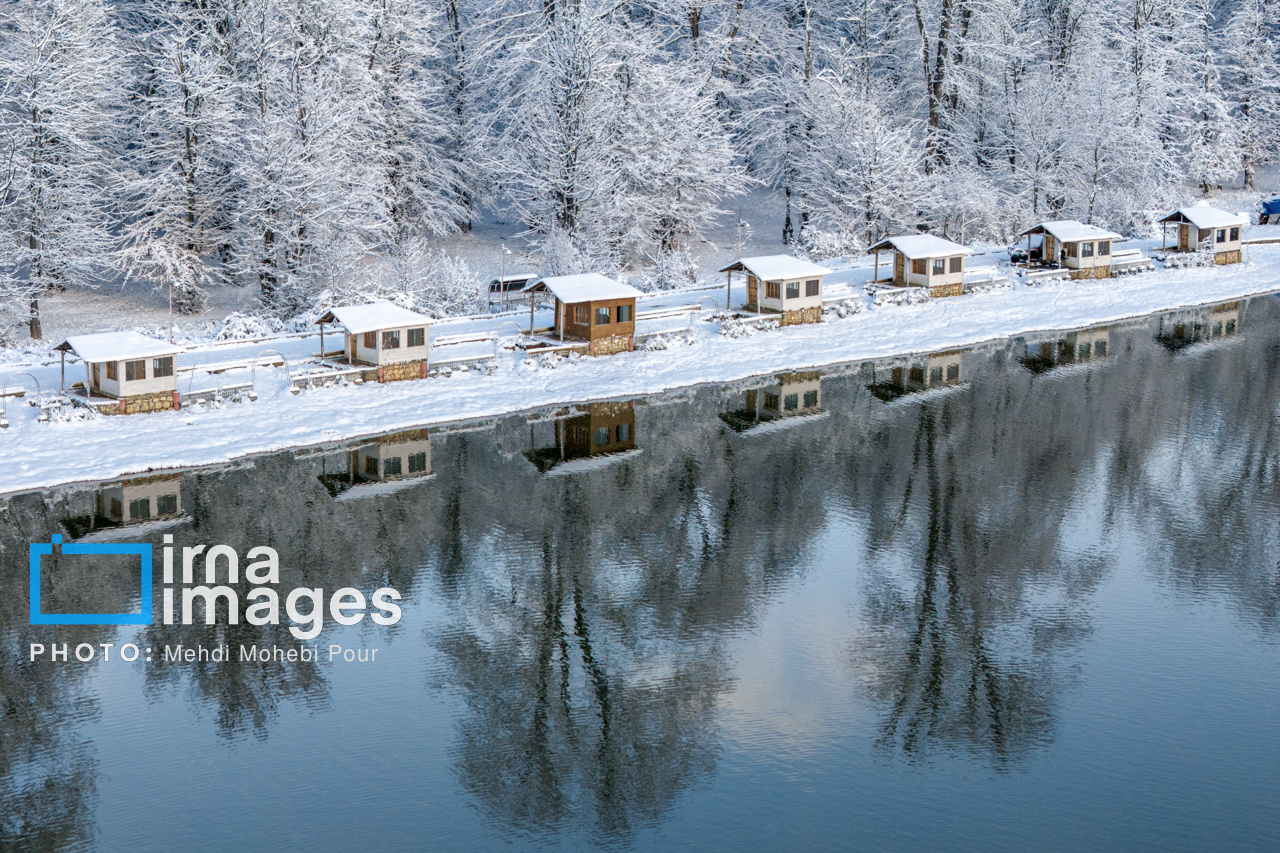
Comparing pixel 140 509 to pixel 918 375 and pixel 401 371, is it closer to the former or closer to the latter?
pixel 401 371

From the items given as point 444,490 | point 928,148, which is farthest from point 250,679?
point 928,148

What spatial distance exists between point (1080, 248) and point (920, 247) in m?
12.2

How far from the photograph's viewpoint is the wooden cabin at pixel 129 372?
4238 centimetres

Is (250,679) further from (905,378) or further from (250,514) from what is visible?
(905,378)

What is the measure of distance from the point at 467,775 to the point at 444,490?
1558 cm

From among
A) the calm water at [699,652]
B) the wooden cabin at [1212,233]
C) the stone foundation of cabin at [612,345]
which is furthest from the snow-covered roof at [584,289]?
the wooden cabin at [1212,233]

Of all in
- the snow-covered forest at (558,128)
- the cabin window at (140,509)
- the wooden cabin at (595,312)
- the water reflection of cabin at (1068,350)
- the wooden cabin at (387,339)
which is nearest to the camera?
the cabin window at (140,509)

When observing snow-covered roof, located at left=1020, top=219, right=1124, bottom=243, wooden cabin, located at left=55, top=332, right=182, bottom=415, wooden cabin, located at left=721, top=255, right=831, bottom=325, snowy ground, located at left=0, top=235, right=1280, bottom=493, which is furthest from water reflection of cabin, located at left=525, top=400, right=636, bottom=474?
snow-covered roof, located at left=1020, top=219, right=1124, bottom=243

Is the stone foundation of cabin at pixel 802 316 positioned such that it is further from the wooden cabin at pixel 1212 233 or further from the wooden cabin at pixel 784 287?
the wooden cabin at pixel 1212 233

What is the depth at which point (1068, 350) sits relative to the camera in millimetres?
56438

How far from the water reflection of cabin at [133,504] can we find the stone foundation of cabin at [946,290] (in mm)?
40905

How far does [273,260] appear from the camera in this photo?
193ft

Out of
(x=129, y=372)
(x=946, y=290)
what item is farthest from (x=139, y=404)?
(x=946, y=290)

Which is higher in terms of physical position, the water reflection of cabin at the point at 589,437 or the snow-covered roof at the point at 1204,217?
the snow-covered roof at the point at 1204,217
